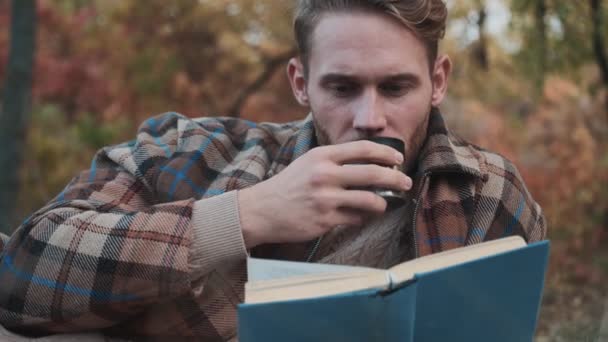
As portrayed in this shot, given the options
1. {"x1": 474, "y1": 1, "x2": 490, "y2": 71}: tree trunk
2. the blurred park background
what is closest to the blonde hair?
the blurred park background

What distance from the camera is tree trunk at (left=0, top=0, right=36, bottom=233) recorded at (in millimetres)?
7078

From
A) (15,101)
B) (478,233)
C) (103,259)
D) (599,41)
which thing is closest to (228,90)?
(15,101)

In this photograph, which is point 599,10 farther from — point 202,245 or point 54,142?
point 54,142

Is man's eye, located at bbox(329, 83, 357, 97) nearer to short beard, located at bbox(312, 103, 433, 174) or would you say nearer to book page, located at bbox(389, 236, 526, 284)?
short beard, located at bbox(312, 103, 433, 174)

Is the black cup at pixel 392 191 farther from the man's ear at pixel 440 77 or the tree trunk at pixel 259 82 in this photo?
the tree trunk at pixel 259 82

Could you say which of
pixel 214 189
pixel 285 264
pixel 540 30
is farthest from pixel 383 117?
pixel 540 30

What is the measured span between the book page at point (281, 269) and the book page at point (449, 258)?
0.35ft

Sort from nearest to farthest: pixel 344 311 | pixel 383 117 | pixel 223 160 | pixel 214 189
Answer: pixel 344 311, pixel 383 117, pixel 214 189, pixel 223 160

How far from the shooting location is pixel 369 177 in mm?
1702

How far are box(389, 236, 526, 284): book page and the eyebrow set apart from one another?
82 cm

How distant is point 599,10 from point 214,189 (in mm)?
4908

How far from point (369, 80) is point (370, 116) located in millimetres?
125

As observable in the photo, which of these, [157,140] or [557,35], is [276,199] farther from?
[557,35]

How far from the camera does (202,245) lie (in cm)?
185
